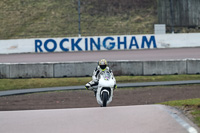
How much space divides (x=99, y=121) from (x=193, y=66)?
13.6m

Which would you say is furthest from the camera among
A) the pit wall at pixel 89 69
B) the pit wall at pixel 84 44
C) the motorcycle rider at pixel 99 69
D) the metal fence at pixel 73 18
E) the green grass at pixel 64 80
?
the metal fence at pixel 73 18

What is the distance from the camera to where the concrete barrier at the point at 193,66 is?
19.8m

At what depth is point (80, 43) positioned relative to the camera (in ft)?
97.4

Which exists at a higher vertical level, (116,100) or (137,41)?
(137,41)

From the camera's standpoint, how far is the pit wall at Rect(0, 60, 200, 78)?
1991 centimetres

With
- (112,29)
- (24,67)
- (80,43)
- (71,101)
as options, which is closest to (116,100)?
(71,101)

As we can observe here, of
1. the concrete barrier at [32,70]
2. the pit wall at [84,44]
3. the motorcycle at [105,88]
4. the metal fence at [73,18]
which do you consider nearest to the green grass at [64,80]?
the concrete barrier at [32,70]

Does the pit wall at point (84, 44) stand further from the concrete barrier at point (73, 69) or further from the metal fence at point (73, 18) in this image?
the concrete barrier at point (73, 69)

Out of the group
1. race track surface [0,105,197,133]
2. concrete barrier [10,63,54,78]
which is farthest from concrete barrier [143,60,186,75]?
race track surface [0,105,197,133]

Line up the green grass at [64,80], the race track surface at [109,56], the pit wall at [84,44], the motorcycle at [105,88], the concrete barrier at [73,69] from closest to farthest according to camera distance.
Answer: the motorcycle at [105,88], the green grass at [64,80], the concrete barrier at [73,69], the race track surface at [109,56], the pit wall at [84,44]

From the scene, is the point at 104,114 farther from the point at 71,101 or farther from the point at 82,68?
the point at 82,68

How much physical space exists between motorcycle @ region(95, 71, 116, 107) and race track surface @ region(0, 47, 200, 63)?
49.7 ft

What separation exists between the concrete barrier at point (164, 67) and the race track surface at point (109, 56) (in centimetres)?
536

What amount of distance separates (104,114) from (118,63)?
41.1 feet
